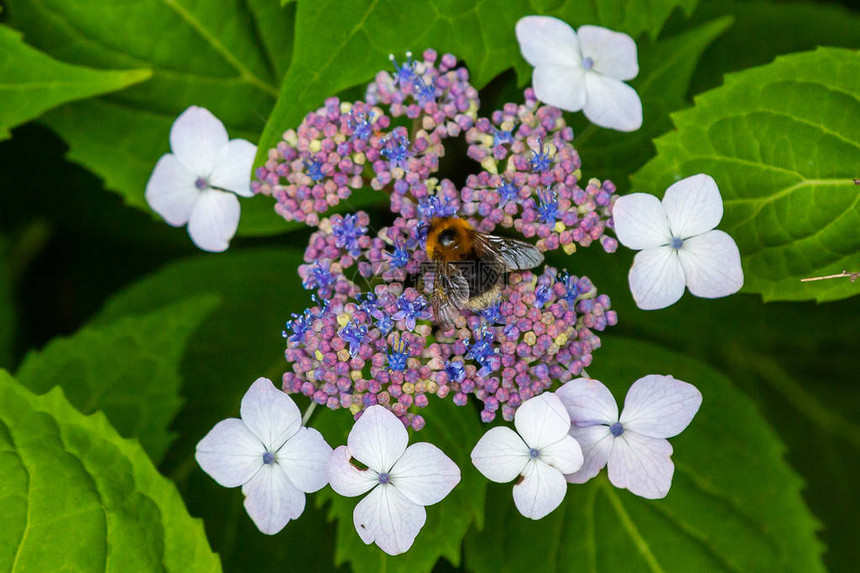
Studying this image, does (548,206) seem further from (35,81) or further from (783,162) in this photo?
(35,81)

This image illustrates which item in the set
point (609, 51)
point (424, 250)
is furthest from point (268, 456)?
→ point (609, 51)

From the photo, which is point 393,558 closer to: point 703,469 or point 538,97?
point 703,469

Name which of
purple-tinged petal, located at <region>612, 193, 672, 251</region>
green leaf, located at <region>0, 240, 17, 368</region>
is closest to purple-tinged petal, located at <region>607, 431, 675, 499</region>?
purple-tinged petal, located at <region>612, 193, 672, 251</region>

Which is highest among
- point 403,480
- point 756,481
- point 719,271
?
point 719,271

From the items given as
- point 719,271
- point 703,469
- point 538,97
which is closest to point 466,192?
point 538,97

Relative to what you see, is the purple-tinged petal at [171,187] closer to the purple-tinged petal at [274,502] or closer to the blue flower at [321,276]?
the blue flower at [321,276]

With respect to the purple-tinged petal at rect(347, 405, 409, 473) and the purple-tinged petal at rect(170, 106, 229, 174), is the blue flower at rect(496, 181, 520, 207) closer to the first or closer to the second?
the purple-tinged petal at rect(347, 405, 409, 473)
